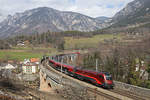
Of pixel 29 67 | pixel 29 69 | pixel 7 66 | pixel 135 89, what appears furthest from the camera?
pixel 29 69

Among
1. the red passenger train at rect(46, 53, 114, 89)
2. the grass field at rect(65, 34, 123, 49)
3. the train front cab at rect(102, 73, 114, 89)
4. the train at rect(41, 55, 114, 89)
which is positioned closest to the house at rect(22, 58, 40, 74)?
the grass field at rect(65, 34, 123, 49)

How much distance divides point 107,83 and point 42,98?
32.2 feet

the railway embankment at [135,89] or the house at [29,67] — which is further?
the house at [29,67]

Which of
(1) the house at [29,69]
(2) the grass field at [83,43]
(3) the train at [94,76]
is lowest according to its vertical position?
(1) the house at [29,69]

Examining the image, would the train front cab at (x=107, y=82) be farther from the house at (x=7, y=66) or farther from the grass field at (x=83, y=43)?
the grass field at (x=83, y=43)

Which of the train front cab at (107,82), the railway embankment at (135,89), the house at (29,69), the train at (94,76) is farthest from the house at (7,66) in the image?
the train front cab at (107,82)

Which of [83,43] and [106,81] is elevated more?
[83,43]

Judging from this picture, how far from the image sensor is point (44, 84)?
168ft

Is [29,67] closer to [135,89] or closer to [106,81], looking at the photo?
[106,81]

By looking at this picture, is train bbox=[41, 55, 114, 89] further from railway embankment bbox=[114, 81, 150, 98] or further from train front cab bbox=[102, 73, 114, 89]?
railway embankment bbox=[114, 81, 150, 98]

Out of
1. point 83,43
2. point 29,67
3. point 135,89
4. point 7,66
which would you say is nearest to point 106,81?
point 135,89

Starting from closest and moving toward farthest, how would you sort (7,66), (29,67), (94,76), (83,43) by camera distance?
(94,76), (7,66), (29,67), (83,43)

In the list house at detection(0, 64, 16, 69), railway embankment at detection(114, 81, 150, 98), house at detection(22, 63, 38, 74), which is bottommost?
house at detection(22, 63, 38, 74)

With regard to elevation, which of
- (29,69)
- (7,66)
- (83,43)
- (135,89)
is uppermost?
(83,43)
